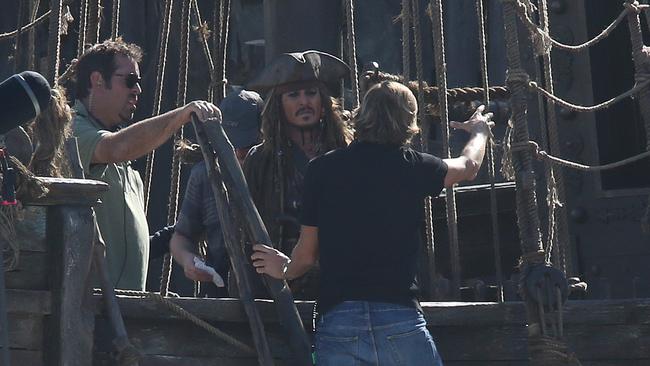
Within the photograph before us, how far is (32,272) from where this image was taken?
470 centimetres

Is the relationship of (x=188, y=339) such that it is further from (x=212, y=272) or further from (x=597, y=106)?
(x=597, y=106)

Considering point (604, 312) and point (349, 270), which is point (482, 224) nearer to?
point (604, 312)

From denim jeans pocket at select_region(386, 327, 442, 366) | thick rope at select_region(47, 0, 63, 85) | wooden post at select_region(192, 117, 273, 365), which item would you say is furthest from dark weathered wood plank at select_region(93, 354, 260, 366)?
thick rope at select_region(47, 0, 63, 85)

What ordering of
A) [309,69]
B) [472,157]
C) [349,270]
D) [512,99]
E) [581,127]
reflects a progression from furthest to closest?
[581,127] → [309,69] → [512,99] → [472,157] → [349,270]

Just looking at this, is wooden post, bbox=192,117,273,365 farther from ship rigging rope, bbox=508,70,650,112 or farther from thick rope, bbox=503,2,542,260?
ship rigging rope, bbox=508,70,650,112

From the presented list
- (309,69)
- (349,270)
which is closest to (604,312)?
(349,270)

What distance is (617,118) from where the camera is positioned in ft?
25.1

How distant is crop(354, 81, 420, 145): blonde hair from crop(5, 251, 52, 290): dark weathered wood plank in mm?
1093

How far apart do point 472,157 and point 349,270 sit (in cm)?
67

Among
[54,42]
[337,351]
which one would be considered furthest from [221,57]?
[337,351]

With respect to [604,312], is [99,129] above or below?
above

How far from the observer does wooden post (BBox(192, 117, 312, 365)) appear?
4820mm

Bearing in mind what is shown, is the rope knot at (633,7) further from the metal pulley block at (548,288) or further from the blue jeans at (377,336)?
the blue jeans at (377,336)

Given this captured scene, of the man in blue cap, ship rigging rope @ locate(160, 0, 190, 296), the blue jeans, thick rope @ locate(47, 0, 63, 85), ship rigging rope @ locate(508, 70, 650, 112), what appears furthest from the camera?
ship rigging rope @ locate(160, 0, 190, 296)
